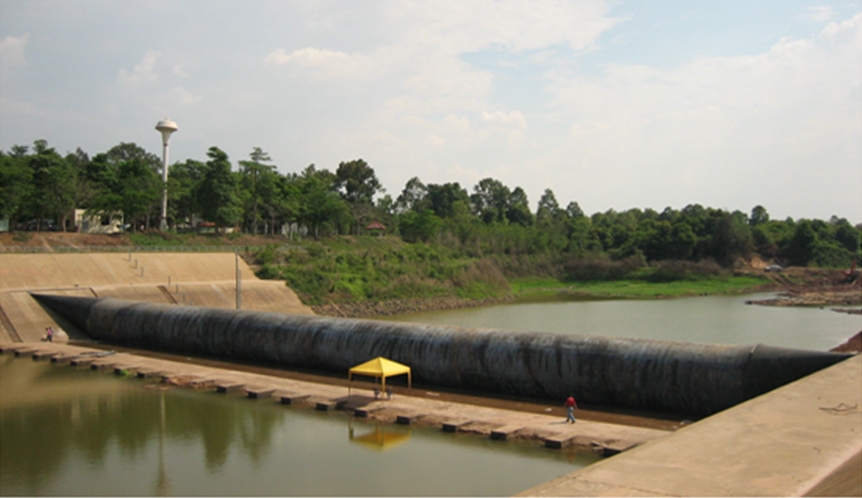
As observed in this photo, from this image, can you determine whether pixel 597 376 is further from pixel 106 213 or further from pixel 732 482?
pixel 106 213

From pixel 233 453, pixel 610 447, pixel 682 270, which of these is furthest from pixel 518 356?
pixel 682 270

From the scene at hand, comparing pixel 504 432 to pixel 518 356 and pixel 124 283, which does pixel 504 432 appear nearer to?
pixel 518 356

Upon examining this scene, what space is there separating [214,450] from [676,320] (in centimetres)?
4064

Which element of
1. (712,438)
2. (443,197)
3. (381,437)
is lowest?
(381,437)

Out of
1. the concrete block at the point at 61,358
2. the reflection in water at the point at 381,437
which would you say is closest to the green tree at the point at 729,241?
the concrete block at the point at 61,358

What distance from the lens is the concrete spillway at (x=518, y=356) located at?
17297 mm

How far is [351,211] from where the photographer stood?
3750 inches

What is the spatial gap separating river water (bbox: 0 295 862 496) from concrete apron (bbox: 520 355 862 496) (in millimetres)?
2991

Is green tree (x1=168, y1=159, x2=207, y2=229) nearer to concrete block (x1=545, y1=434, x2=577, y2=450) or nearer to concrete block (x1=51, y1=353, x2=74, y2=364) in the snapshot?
concrete block (x1=51, y1=353, x2=74, y2=364)

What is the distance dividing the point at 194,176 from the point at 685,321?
65.4 metres

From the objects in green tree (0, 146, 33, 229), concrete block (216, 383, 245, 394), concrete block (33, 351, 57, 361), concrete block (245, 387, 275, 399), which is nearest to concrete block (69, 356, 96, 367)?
concrete block (33, 351, 57, 361)

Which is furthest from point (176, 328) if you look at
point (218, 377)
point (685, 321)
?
point (685, 321)

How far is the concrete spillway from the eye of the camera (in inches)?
681

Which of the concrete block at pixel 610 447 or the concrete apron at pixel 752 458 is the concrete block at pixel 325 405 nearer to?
the concrete block at pixel 610 447
